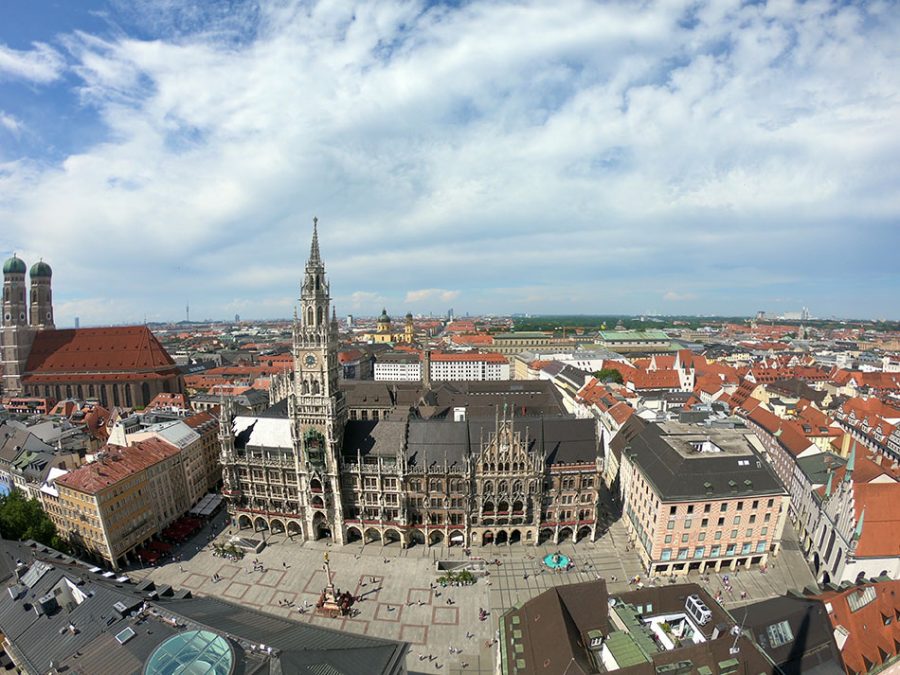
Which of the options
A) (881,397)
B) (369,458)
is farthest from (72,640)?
(881,397)

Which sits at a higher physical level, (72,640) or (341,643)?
(341,643)


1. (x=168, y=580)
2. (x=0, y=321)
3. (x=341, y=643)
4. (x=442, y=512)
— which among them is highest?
(x=0, y=321)

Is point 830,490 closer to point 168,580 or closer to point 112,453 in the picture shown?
point 168,580

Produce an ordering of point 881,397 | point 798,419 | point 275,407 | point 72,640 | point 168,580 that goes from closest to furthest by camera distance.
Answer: point 72,640, point 168,580, point 275,407, point 798,419, point 881,397

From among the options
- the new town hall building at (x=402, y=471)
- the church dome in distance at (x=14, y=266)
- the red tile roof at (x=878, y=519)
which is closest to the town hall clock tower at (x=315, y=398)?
the new town hall building at (x=402, y=471)

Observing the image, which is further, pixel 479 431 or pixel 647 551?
pixel 479 431

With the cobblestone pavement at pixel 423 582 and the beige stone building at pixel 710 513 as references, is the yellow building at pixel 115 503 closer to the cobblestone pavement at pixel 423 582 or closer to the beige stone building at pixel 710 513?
the cobblestone pavement at pixel 423 582

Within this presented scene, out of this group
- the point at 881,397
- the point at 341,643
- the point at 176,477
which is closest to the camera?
the point at 341,643
